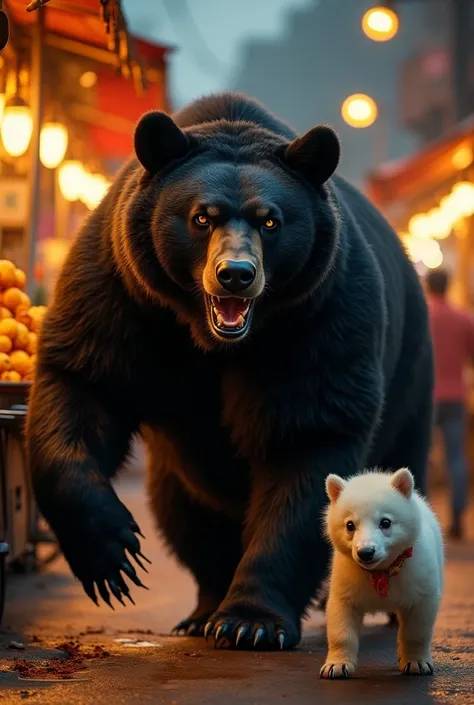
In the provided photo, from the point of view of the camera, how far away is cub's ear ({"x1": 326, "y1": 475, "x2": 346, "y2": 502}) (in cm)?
471

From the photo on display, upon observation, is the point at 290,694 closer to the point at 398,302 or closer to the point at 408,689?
the point at 408,689

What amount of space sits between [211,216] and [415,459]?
2458 mm

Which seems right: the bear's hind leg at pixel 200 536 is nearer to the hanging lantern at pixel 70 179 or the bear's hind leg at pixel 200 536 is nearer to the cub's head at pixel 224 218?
the cub's head at pixel 224 218

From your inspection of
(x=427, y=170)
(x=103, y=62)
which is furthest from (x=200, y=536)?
(x=427, y=170)

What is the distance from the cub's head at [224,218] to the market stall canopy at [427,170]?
10437 millimetres

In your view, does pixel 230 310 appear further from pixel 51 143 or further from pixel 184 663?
pixel 51 143

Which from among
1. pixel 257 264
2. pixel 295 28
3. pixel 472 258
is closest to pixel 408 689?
pixel 257 264

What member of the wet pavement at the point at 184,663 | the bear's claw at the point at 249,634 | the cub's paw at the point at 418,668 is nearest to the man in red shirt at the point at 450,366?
the wet pavement at the point at 184,663

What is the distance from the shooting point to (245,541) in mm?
5855

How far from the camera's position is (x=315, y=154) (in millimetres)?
5500

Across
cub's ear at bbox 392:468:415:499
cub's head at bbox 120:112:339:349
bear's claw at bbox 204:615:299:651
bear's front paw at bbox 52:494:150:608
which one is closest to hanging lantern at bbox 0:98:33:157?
cub's head at bbox 120:112:339:349

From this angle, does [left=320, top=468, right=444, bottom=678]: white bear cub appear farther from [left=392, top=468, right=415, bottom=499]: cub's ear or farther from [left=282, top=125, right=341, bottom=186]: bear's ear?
[left=282, top=125, right=341, bottom=186]: bear's ear

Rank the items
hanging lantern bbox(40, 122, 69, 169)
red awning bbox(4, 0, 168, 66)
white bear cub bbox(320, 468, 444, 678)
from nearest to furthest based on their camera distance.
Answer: white bear cub bbox(320, 468, 444, 678), red awning bbox(4, 0, 168, 66), hanging lantern bbox(40, 122, 69, 169)

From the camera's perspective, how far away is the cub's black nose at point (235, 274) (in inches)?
195
